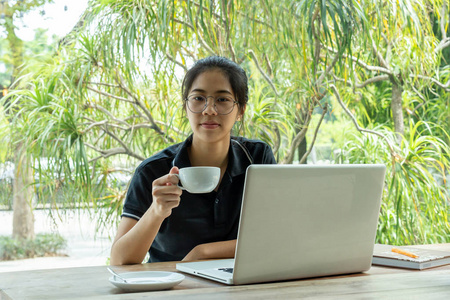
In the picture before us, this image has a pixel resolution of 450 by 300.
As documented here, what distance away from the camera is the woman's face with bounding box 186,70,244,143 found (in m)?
1.86

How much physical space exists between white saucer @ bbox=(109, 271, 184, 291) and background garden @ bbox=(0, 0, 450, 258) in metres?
1.78

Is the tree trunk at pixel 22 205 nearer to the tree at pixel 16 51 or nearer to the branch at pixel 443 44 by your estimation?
the tree at pixel 16 51

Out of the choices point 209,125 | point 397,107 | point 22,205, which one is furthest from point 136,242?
point 397,107

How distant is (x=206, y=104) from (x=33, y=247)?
2.19 m

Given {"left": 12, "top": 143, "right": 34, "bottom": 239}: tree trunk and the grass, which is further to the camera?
the grass

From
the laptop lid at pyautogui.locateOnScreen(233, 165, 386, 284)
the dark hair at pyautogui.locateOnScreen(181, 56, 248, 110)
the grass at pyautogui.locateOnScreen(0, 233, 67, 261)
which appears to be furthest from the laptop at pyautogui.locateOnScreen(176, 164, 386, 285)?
the grass at pyautogui.locateOnScreen(0, 233, 67, 261)

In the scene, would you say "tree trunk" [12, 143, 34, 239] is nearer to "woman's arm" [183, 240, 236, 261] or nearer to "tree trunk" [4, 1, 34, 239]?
"tree trunk" [4, 1, 34, 239]

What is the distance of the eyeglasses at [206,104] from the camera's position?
1856mm

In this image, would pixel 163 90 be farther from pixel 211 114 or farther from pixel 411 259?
pixel 411 259

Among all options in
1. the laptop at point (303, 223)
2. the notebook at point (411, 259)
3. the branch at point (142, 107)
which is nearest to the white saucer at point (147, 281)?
the laptop at point (303, 223)

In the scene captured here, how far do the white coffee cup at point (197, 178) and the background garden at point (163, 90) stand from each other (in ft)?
5.11

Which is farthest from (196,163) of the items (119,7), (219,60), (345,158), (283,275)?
(345,158)

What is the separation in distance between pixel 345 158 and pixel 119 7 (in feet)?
5.35

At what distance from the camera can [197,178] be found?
1.37 meters
